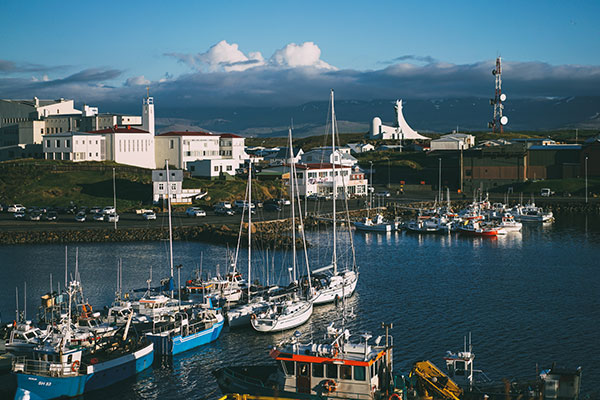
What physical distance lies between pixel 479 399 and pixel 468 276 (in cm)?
2364

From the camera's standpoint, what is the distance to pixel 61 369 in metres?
22.8

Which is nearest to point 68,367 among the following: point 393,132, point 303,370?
point 303,370

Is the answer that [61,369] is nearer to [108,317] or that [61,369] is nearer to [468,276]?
[108,317]

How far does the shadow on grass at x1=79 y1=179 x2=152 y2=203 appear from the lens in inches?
2589

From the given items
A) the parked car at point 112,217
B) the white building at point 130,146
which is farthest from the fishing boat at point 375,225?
the white building at point 130,146

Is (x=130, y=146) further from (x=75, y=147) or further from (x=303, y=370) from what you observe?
(x=303, y=370)

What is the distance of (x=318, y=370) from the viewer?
65.0 feet

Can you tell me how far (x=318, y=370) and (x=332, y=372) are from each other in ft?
1.27

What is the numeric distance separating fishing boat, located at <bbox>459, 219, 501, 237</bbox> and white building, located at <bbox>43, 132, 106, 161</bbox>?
37.4 meters

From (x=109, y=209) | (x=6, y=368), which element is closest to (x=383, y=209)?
(x=109, y=209)

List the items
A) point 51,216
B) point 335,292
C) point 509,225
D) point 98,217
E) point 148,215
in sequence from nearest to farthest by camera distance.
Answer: point 335,292, point 148,215, point 98,217, point 51,216, point 509,225

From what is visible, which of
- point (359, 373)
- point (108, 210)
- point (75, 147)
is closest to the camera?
point (359, 373)

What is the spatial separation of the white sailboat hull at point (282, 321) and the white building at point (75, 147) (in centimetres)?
4921

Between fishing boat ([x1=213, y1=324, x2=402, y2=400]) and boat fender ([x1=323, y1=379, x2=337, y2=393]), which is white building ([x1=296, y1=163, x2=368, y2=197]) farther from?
boat fender ([x1=323, y1=379, x2=337, y2=393])
